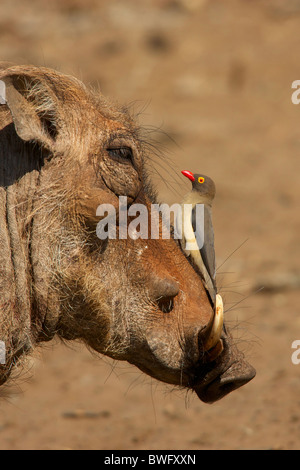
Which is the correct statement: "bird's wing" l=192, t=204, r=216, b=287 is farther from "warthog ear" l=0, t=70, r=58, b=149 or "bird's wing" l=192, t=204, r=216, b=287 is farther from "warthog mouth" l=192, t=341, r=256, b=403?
"warthog ear" l=0, t=70, r=58, b=149

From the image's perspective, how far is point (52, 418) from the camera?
20.0 feet

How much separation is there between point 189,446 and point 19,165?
2.75 meters

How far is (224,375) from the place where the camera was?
3.54 m

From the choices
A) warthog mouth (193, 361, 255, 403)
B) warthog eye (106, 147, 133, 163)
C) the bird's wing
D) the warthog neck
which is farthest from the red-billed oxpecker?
the warthog neck

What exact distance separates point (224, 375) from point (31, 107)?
1.43 metres

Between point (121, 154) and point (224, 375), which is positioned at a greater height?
point (121, 154)

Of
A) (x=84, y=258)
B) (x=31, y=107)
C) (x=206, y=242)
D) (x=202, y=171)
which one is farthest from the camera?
(x=202, y=171)

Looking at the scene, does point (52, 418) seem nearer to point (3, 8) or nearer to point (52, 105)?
point (52, 105)

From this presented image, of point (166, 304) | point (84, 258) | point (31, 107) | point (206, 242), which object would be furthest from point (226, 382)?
point (31, 107)

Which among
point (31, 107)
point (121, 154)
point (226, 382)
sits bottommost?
point (226, 382)

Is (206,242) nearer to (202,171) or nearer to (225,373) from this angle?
(225,373)

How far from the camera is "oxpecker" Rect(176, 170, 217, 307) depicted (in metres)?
3.74

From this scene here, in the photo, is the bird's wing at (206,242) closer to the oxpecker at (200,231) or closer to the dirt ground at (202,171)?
the oxpecker at (200,231)

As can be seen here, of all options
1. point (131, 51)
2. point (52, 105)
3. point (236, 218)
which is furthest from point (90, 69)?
point (52, 105)
